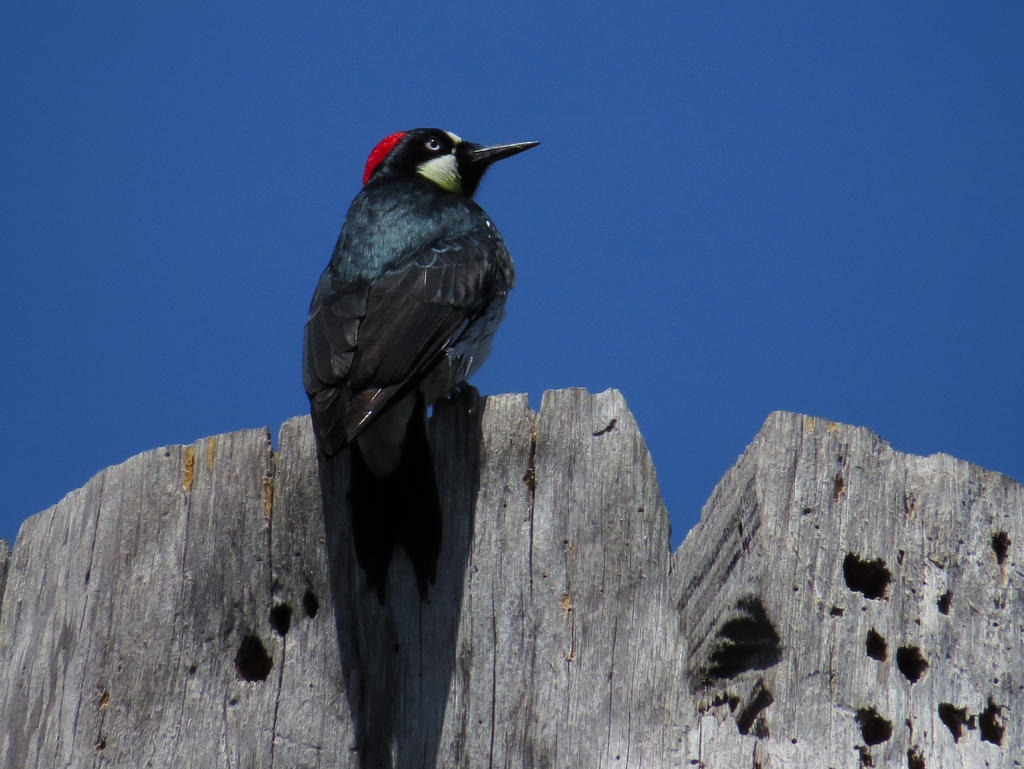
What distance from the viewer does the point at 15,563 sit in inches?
141

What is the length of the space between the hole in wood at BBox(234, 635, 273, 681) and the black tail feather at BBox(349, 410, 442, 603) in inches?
14.3

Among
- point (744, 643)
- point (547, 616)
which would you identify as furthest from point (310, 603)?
point (744, 643)

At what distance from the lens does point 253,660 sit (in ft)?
10.3

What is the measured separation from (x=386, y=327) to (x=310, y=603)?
0.94 m

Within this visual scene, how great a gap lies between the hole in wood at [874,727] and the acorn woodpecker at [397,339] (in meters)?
1.21

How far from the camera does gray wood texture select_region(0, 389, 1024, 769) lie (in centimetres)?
291

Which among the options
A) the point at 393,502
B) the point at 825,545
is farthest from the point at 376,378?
the point at 825,545

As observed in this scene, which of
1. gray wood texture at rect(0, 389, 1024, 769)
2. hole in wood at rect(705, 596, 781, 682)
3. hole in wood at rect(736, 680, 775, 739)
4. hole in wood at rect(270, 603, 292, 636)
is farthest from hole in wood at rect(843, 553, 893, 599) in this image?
hole in wood at rect(270, 603, 292, 636)

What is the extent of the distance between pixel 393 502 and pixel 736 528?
37.8 inches

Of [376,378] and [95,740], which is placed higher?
[376,378]

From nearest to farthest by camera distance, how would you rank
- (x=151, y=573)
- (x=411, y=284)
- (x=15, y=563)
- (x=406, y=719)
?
(x=406, y=719) → (x=151, y=573) → (x=15, y=563) → (x=411, y=284)

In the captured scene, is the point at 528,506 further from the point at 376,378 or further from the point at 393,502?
the point at 376,378

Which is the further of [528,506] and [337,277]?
[337,277]

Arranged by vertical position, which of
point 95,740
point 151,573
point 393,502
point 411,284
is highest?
point 411,284
